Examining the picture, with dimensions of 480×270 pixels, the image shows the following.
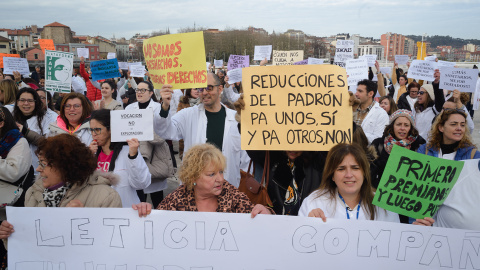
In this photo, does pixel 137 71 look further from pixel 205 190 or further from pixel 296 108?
pixel 205 190

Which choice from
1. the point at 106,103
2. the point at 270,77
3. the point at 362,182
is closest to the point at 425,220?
the point at 362,182

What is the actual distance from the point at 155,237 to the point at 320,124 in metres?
1.44

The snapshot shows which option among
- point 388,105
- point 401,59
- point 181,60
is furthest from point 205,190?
point 401,59

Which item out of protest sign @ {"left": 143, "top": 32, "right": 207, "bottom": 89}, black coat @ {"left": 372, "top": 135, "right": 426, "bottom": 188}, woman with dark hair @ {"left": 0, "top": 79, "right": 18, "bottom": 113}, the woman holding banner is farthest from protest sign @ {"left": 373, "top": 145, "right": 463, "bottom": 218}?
woman with dark hair @ {"left": 0, "top": 79, "right": 18, "bottom": 113}

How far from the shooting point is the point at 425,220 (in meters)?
2.33

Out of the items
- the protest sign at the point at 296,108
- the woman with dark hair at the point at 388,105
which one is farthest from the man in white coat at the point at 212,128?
the woman with dark hair at the point at 388,105

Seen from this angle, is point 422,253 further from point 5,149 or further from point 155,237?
point 5,149

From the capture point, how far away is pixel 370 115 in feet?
17.8

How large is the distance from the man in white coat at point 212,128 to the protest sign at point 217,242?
1695 mm

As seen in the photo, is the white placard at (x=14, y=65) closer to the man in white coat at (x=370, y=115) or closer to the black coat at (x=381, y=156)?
the man in white coat at (x=370, y=115)

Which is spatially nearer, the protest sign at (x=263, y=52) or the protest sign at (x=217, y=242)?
the protest sign at (x=217, y=242)

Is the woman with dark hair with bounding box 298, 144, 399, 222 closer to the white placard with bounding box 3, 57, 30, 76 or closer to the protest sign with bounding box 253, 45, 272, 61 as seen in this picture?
the protest sign with bounding box 253, 45, 272, 61

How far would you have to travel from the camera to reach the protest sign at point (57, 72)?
253 inches

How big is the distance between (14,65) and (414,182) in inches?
411
